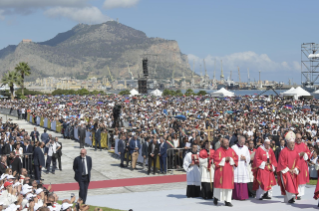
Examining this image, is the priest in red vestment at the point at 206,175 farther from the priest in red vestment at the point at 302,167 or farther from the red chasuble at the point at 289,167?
the priest in red vestment at the point at 302,167

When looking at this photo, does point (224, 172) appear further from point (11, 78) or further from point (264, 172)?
point (11, 78)

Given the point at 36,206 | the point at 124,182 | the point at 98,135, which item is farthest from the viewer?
the point at 98,135

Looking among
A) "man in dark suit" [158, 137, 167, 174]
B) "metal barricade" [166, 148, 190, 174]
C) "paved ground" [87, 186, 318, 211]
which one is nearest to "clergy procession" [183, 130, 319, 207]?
"paved ground" [87, 186, 318, 211]

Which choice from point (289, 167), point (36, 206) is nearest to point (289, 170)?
point (289, 167)

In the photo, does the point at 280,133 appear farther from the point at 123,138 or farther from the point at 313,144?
the point at 123,138

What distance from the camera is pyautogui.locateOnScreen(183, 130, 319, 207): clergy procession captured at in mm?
9547

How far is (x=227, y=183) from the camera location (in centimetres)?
959

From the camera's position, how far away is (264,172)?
998cm

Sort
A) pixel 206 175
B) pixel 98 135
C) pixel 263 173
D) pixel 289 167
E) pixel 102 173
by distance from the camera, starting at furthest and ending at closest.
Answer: pixel 98 135 → pixel 102 173 → pixel 206 175 → pixel 263 173 → pixel 289 167

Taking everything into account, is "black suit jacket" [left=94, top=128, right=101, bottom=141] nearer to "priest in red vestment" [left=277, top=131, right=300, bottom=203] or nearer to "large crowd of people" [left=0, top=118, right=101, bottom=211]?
"large crowd of people" [left=0, top=118, right=101, bottom=211]

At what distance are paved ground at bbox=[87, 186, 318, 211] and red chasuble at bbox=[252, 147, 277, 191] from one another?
1.32 ft

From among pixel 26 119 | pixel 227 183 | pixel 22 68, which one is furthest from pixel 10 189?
pixel 22 68

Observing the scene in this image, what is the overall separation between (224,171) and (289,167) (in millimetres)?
1485

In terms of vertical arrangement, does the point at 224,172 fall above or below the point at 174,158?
above
